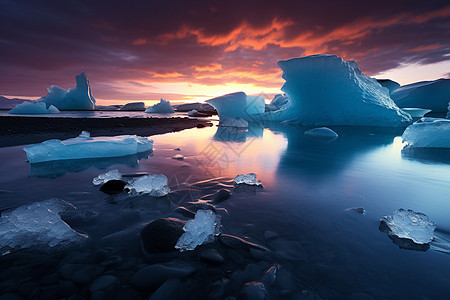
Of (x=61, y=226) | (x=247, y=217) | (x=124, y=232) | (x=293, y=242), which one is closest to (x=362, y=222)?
(x=293, y=242)

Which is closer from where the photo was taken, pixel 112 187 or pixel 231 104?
pixel 112 187

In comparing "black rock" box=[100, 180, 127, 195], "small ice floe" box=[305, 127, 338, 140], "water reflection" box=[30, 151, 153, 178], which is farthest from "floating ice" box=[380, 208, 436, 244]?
"small ice floe" box=[305, 127, 338, 140]

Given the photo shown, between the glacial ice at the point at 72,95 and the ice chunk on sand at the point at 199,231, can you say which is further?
the glacial ice at the point at 72,95

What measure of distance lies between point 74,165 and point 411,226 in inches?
188

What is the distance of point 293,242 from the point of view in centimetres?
155

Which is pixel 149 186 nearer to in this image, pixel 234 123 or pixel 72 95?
pixel 234 123

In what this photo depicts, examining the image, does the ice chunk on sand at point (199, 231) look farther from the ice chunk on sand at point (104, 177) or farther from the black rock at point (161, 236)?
the ice chunk on sand at point (104, 177)

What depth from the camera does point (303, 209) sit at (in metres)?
2.12

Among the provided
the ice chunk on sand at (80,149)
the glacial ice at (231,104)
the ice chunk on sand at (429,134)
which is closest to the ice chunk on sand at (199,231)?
the ice chunk on sand at (80,149)

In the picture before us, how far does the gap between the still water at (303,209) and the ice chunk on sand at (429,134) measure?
3.48m

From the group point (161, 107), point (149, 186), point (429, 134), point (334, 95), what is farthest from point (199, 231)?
point (161, 107)

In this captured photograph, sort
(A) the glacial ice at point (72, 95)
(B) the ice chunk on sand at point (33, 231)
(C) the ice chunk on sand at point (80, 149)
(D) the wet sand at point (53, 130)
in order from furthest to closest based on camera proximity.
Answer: (A) the glacial ice at point (72, 95) → (D) the wet sand at point (53, 130) → (C) the ice chunk on sand at point (80, 149) → (B) the ice chunk on sand at point (33, 231)

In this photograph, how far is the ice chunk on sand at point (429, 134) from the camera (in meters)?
6.38

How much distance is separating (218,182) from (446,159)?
6.38m
